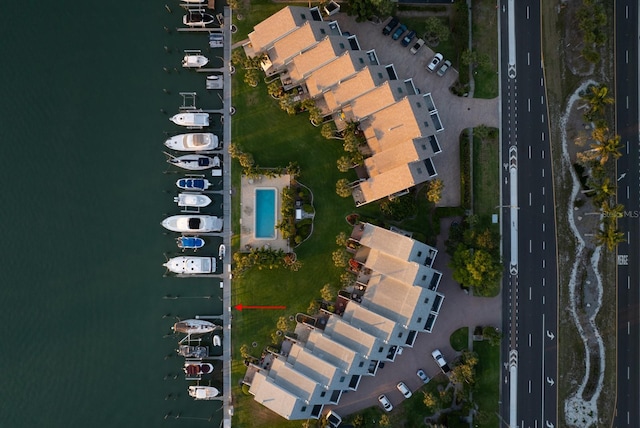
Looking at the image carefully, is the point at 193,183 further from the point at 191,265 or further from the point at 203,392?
the point at 203,392

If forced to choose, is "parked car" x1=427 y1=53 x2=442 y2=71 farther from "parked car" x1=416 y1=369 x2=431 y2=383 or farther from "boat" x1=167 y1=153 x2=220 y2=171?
"parked car" x1=416 y1=369 x2=431 y2=383

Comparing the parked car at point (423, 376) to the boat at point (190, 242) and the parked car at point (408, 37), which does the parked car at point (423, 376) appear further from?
the parked car at point (408, 37)

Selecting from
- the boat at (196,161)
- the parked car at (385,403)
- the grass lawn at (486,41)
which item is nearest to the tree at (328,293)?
the parked car at (385,403)

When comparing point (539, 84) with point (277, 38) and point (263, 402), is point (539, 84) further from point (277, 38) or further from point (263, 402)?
point (263, 402)

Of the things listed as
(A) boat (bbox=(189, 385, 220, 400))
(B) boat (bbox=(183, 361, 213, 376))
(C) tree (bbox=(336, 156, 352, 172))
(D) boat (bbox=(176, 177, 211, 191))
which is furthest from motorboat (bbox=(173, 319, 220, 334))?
(C) tree (bbox=(336, 156, 352, 172))

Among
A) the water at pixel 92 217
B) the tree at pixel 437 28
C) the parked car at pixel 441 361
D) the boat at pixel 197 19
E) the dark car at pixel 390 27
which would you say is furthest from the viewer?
the water at pixel 92 217
